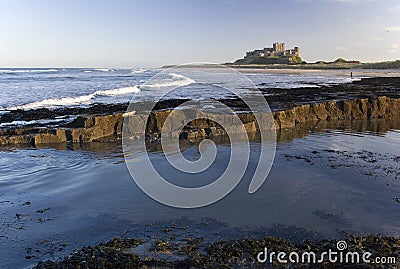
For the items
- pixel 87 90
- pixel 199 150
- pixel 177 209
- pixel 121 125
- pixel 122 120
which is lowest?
pixel 177 209

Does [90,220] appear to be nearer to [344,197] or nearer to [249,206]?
[249,206]

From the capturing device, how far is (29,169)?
883cm

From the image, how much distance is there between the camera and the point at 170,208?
6.43 m

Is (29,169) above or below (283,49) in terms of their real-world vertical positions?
below

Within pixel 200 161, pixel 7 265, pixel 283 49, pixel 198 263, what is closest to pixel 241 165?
pixel 200 161

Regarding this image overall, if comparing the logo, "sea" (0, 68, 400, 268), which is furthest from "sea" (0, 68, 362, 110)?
"sea" (0, 68, 400, 268)

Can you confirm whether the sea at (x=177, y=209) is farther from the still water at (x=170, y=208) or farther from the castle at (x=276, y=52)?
the castle at (x=276, y=52)

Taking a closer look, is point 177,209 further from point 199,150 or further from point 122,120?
point 122,120

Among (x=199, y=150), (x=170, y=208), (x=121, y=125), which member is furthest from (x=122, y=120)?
(x=170, y=208)

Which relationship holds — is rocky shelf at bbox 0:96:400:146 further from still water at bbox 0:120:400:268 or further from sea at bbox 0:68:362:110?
sea at bbox 0:68:362:110

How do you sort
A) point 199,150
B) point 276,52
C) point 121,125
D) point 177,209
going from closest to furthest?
point 177,209
point 199,150
point 121,125
point 276,52

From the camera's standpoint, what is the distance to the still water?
17.7 feet

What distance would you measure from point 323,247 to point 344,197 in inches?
96.1

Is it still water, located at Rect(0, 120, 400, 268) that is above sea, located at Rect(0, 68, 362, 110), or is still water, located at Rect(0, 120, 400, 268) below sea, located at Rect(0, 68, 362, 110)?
below
